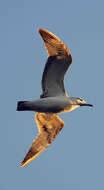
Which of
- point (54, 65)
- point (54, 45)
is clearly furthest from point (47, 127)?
point (54, 45)

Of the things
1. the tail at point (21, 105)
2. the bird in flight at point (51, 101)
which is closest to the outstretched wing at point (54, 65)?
the bird in flight at point (51, 101)

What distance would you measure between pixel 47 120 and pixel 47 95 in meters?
1.56

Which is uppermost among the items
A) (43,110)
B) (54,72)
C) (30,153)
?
(54,72)

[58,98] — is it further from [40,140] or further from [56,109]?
[40,140]

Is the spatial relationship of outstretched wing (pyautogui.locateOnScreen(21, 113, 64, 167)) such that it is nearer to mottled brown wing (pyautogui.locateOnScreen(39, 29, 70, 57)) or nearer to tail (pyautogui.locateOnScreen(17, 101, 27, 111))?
tail (pyautogui.locateOnScreen(17, 101, 27, 111))

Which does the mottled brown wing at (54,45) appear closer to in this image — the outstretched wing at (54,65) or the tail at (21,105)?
the outstretched wing at (54,65)

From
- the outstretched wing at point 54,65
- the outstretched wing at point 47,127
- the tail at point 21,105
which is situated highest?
the outstretched wing at point 54,65

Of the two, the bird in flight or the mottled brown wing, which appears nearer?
the mottled brown wing

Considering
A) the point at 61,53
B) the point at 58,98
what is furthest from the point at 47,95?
the point at 61,53

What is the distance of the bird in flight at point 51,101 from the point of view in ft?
60.4

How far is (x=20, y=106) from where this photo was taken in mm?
18469

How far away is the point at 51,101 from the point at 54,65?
138 centimetres

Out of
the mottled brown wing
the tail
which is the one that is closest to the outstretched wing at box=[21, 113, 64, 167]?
the tail

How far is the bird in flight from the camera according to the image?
1841 cm
